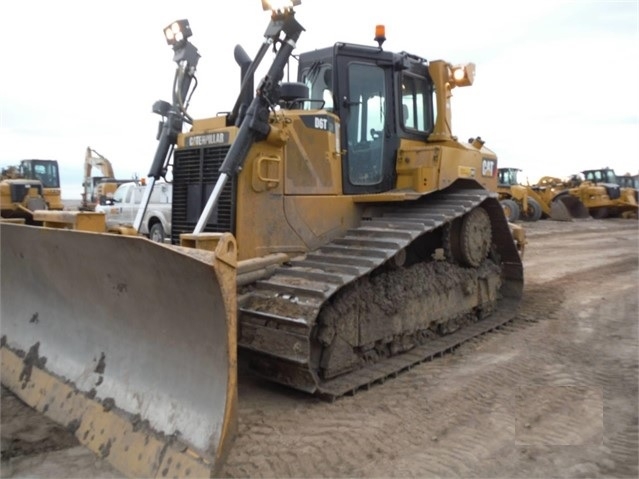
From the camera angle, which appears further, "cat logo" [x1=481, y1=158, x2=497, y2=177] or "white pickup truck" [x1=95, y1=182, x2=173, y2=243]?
"white pickup truck" [x1=95, y1=182, x2=173, y2=243]

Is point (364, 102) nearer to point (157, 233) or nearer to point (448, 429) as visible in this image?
point (448, 429)

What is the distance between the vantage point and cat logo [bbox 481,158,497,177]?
727 centimetres

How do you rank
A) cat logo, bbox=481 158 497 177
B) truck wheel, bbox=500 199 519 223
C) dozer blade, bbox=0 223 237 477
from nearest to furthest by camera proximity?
1. dozer blade, bbox=0 223 237 477
2. cat logo, bbox=481 158 497 177
3. truck wheel, bbox=500 199 519 223

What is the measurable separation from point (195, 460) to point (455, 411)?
6.52 feet

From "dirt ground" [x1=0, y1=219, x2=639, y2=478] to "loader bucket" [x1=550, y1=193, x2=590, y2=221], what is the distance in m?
18.9

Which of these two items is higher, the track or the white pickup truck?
the white pickup truck

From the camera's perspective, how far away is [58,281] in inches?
173

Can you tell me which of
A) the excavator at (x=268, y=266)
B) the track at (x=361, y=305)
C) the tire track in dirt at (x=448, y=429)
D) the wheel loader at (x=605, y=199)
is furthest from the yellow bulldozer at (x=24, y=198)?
the wheel loader at (x=605, y=199)

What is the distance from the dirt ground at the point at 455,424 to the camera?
345 cm

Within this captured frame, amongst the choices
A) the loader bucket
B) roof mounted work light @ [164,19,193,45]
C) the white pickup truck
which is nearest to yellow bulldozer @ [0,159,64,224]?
the white pickup truck

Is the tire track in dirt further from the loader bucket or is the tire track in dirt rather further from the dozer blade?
the loader bucket

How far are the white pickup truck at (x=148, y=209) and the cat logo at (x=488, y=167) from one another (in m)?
6.12

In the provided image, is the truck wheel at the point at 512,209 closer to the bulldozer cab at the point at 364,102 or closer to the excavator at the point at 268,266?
the excavator at the point at 268,266

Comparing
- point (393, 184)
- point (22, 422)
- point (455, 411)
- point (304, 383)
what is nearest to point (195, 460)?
point (304, 383)
